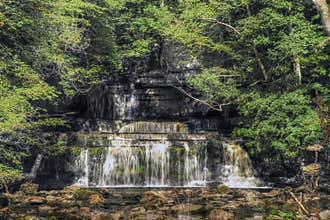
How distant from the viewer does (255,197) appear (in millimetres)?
13797

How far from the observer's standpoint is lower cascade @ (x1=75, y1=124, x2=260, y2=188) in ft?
58.1

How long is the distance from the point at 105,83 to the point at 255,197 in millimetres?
15137

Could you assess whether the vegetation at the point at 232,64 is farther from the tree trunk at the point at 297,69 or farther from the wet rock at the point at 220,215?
the wet rock at the point at 220,215

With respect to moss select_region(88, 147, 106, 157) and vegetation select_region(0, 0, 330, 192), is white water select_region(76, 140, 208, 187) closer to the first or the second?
moss select_region(88, 147, 106, 157)

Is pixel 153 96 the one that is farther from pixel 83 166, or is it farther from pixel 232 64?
pixel 83 166

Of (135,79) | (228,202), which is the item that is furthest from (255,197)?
(135,79)

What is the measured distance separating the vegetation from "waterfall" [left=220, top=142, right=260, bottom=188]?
817 millimetres

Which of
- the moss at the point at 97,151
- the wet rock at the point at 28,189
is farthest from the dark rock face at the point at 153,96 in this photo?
the wet rock at the point at 28,189

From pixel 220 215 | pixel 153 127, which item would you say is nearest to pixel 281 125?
pixel 220 215

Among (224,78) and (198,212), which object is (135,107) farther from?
(198,212)

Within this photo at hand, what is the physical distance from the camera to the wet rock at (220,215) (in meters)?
10.1

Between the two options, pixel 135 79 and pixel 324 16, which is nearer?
pixel 324 16

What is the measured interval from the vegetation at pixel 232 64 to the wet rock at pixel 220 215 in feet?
20.7

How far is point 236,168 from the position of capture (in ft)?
60.7
